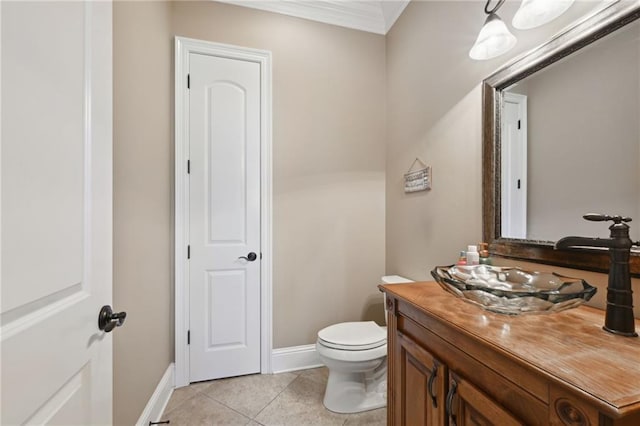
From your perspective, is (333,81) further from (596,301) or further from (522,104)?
(596,301)

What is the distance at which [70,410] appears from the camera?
672 millimetres

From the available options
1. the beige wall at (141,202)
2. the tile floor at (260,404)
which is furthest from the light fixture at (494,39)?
the tile floor at (260,404)

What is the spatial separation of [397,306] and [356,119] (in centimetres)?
173

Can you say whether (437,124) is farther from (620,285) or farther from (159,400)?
(159,400)

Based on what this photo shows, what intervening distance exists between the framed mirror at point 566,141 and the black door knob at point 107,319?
1.51 metres

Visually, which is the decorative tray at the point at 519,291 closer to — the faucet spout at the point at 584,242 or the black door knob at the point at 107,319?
the faucet spout at the point at 584,242

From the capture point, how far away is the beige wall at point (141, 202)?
1.26 m

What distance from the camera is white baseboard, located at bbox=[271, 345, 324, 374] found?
220cm

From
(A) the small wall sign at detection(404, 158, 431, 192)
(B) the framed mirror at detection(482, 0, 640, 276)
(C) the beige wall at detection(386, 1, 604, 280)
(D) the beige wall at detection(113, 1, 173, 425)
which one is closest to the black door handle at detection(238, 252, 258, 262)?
(D) the beige wall at detection(113, 1, 173, 425)

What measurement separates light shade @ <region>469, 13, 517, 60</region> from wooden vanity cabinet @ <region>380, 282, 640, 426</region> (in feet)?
3.54

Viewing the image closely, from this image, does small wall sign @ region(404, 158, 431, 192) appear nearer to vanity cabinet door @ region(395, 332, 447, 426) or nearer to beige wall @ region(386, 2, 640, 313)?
beige wall @ region(386, 2, 640, 313)

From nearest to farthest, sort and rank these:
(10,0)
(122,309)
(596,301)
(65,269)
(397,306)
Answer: (10,0), (65,269), (596,301), (397,306), (122,309)

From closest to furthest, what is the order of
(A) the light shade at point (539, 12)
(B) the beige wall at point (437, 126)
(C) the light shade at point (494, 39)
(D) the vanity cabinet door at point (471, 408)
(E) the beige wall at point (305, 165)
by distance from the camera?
(D) the vanity cabinet door at point (471, 408) → (A) the light shade at point (539, 12) → (C) the light shade at point (494, 39) → (B) the beige wall at point (437, 126) → (E) the beige wall at point (305, 165)

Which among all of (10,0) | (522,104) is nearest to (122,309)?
(10,0)
